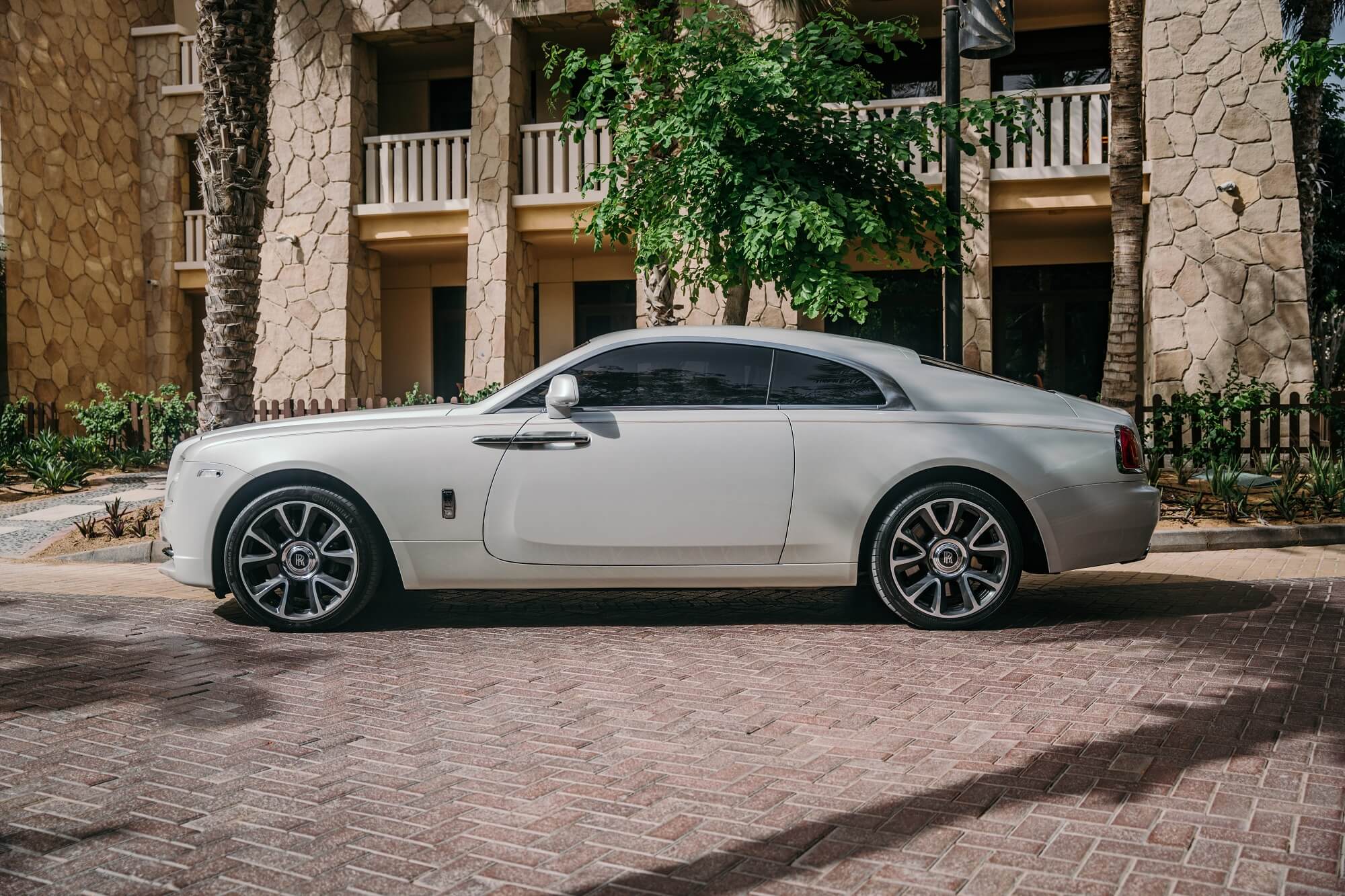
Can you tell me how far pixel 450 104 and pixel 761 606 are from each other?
17.4 m

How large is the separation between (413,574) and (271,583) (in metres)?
0.77

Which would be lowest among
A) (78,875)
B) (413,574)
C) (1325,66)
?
(78,875)

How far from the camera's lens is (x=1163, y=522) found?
10133 millimetres

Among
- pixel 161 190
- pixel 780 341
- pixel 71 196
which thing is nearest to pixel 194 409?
pixel 71 196

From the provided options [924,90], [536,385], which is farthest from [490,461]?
[924,90]

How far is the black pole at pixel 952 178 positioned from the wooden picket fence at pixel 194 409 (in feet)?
25.2

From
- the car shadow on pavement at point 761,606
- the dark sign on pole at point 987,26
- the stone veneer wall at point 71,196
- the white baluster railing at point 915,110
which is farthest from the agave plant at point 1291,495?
the stone veneer wall at point 71,196

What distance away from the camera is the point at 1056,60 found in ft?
63.3

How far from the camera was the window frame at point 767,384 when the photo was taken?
6137mm

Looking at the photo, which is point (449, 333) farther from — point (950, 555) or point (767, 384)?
point (950, 555)

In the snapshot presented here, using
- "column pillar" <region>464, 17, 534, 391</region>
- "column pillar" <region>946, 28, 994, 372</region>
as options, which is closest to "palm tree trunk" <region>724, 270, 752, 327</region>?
"column pillar" <region>946, 28, 994, 372</region>

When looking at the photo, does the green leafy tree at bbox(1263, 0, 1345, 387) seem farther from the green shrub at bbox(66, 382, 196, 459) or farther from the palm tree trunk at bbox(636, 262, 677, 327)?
the green shrub at bbox(66, 382, 196, 459)

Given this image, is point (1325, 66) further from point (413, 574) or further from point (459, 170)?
point (459, 170)

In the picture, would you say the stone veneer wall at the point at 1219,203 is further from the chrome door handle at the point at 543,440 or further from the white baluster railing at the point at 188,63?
the white baluster railing at the point at 188,63
